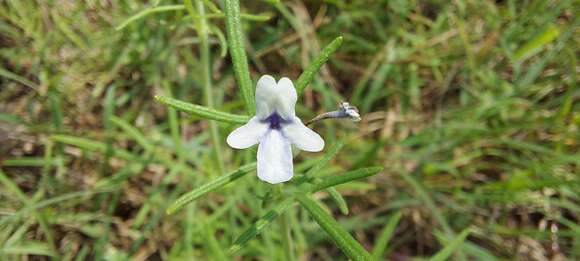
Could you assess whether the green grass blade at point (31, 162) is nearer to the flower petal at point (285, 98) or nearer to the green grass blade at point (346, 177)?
the green grass blade at point (346, 177)

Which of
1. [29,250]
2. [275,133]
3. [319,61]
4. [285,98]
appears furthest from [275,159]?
[29,250]

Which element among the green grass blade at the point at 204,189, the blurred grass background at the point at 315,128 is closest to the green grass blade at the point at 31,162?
the blurred grass background at the point at 315,128

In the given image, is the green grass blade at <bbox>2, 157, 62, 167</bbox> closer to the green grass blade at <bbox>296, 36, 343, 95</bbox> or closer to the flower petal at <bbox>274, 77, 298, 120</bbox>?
the green grass blade at <bbox>296, 36, 343, 95</bbox>

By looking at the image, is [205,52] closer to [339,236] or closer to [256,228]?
[256,228]

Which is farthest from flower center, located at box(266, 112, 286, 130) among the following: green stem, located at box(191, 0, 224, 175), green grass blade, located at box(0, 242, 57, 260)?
green grass blade, located at box(0, 242, 57, 260)

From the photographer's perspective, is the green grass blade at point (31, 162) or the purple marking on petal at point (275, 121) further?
the green grass blade at point (31, 162)

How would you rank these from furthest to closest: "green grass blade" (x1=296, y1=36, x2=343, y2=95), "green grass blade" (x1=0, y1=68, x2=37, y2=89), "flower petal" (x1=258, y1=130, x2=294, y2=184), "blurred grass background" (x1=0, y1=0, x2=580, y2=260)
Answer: "blurred grass background" (x1=0, y1=0, x2=580, y2=260) → "green grass blade" (x1=0, y1=68, x2=37, y2=89) → "green grass blade" (x1=296, y1=36, x2=343, y2=95) → "flower petal" (x1=258, y1=130, x2=294, y2=184)
